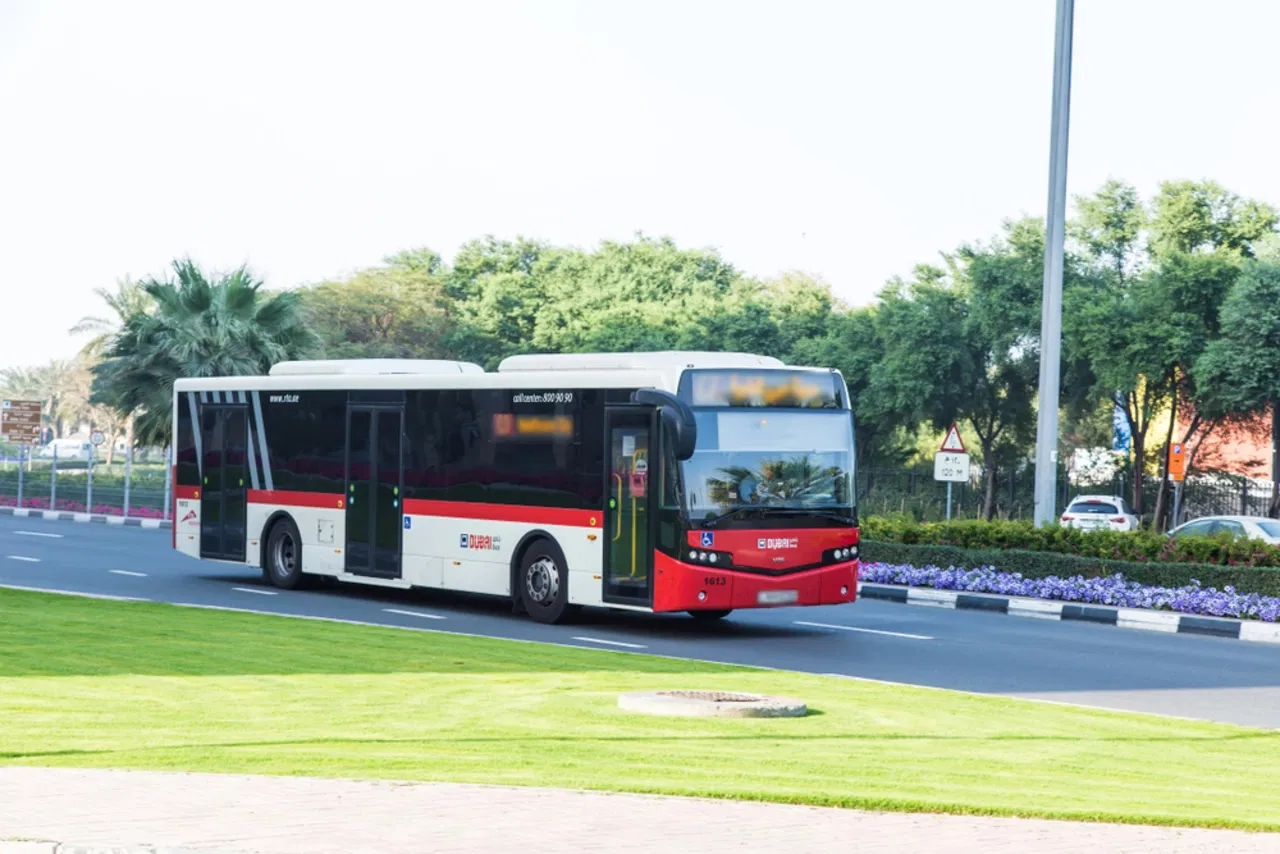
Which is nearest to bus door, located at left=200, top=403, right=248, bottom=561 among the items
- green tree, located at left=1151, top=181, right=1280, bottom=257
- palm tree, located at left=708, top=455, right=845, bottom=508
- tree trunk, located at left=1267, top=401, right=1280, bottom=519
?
palm tree, located at left=708, top=455, right=845, bottom=508

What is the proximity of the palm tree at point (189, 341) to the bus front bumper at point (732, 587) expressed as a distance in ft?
78.1

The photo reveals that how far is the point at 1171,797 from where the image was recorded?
882cm

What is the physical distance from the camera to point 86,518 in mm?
48312

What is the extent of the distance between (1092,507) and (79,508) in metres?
28.0

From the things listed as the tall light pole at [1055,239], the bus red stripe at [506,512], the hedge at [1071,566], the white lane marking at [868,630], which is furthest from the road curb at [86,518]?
the white lane marking at [868,630]

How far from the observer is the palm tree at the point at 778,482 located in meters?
18.6

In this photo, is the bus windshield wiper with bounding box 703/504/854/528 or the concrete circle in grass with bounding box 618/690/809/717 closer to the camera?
the concrete circle in grass with bounding box 618/690/809/717

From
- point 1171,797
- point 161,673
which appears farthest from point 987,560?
point 1171,797

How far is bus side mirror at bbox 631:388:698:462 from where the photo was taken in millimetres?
18094

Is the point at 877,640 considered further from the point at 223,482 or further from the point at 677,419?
the point at 223,482

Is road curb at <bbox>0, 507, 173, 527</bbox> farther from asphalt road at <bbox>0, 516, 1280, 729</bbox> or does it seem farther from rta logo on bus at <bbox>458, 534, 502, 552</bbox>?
rta logo on bus at <bbox>458, 534, 502, 552</bbox>

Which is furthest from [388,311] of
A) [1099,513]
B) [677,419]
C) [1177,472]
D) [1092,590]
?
[677,419]

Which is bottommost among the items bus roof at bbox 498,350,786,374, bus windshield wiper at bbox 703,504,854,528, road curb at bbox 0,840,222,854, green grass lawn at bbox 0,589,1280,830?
green grass lawn at bbox 0,589,1280,830

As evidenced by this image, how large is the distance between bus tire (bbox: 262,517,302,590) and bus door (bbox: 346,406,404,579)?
1.31 meters
